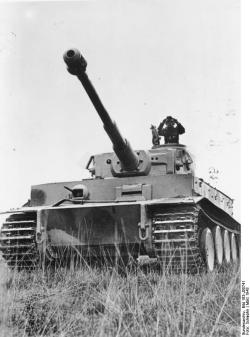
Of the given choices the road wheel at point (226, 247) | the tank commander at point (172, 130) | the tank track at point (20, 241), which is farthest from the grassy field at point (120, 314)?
the tank commander at point (172, 130)

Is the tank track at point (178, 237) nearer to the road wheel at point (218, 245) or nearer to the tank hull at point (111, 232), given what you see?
the tank hull at point (111, 232)

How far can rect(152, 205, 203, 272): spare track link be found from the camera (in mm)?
6832

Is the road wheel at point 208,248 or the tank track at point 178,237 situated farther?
the road wheel at point 208,248

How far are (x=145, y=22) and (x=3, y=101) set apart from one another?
2028 mm

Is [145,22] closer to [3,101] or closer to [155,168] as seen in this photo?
[3,101]

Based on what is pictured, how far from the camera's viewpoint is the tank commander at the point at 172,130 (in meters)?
9.66

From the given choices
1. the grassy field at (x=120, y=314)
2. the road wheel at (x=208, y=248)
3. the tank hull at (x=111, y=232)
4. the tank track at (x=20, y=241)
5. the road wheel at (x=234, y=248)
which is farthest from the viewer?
the road wheel at (x=234, y=248)

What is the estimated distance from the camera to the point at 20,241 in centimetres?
773

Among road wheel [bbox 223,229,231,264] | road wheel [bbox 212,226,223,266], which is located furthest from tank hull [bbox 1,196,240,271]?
road wheel [bbox 223,229,231,264]

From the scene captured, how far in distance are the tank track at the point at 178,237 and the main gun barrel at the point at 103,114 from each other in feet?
3.77

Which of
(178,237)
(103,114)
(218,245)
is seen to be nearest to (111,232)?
(178,237)

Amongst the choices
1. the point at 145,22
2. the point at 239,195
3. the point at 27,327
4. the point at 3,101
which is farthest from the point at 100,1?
the point at 27,327

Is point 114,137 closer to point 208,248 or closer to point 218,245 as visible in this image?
point 208,248

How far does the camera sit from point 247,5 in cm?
546
